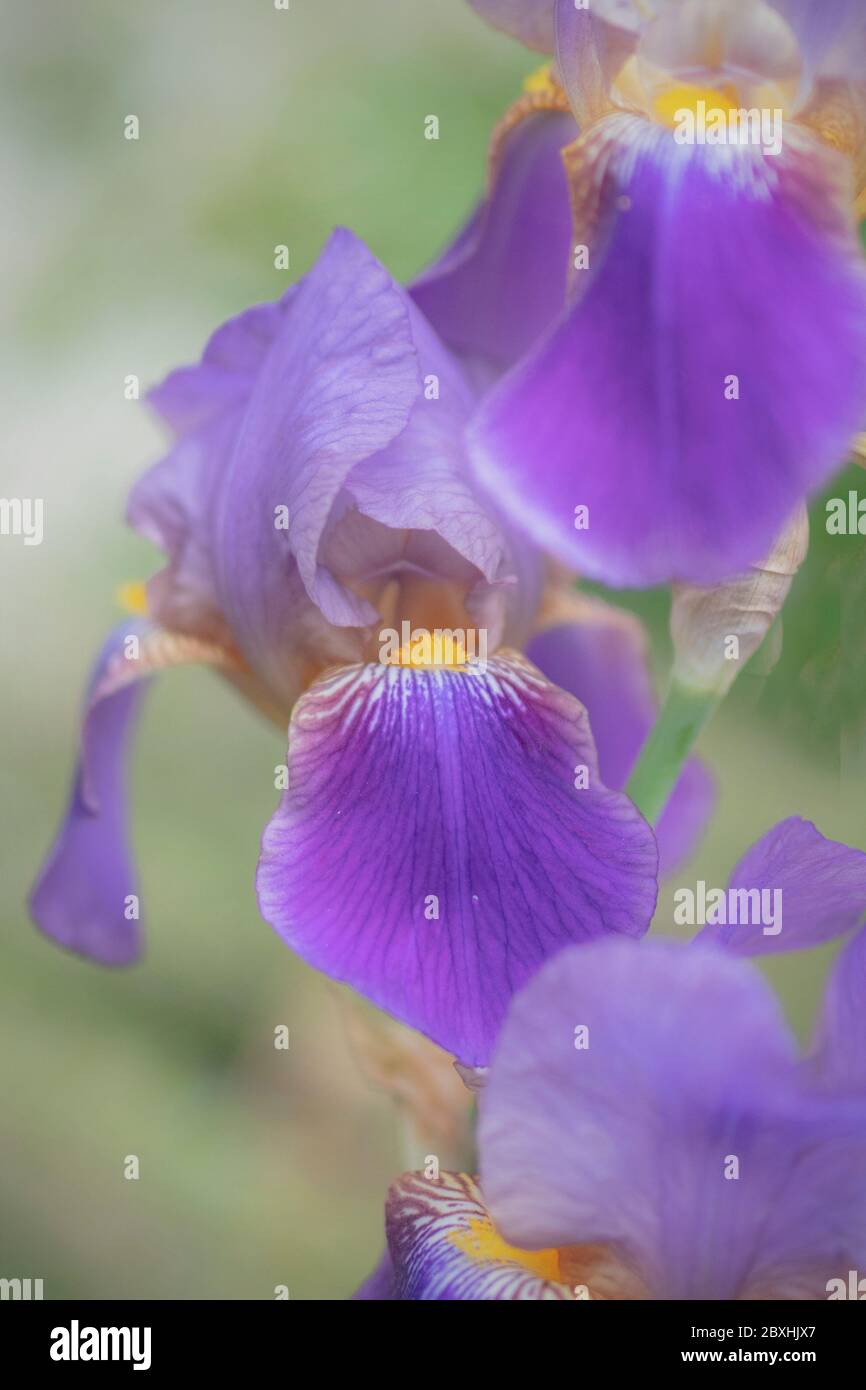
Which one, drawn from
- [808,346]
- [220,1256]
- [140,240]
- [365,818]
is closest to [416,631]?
[365,818]

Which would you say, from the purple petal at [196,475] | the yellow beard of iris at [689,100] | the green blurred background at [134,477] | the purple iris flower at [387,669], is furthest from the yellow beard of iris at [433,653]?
the green blurred background at [134,477]

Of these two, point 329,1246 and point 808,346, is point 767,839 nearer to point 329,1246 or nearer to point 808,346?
point 808,346

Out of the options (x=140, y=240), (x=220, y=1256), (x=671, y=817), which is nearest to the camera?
(x=671, y=817)

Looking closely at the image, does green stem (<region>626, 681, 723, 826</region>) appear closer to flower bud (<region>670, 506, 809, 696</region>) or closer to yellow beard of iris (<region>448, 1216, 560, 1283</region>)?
flower bud (<region>670, 506, 809, 696</region>)

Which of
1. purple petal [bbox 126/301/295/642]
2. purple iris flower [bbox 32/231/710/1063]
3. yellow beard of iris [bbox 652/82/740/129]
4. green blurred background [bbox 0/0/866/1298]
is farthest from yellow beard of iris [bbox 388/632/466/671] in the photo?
green blurred background [bbox 0/0/866/1298]

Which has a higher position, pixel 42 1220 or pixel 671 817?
pixel 671 817
